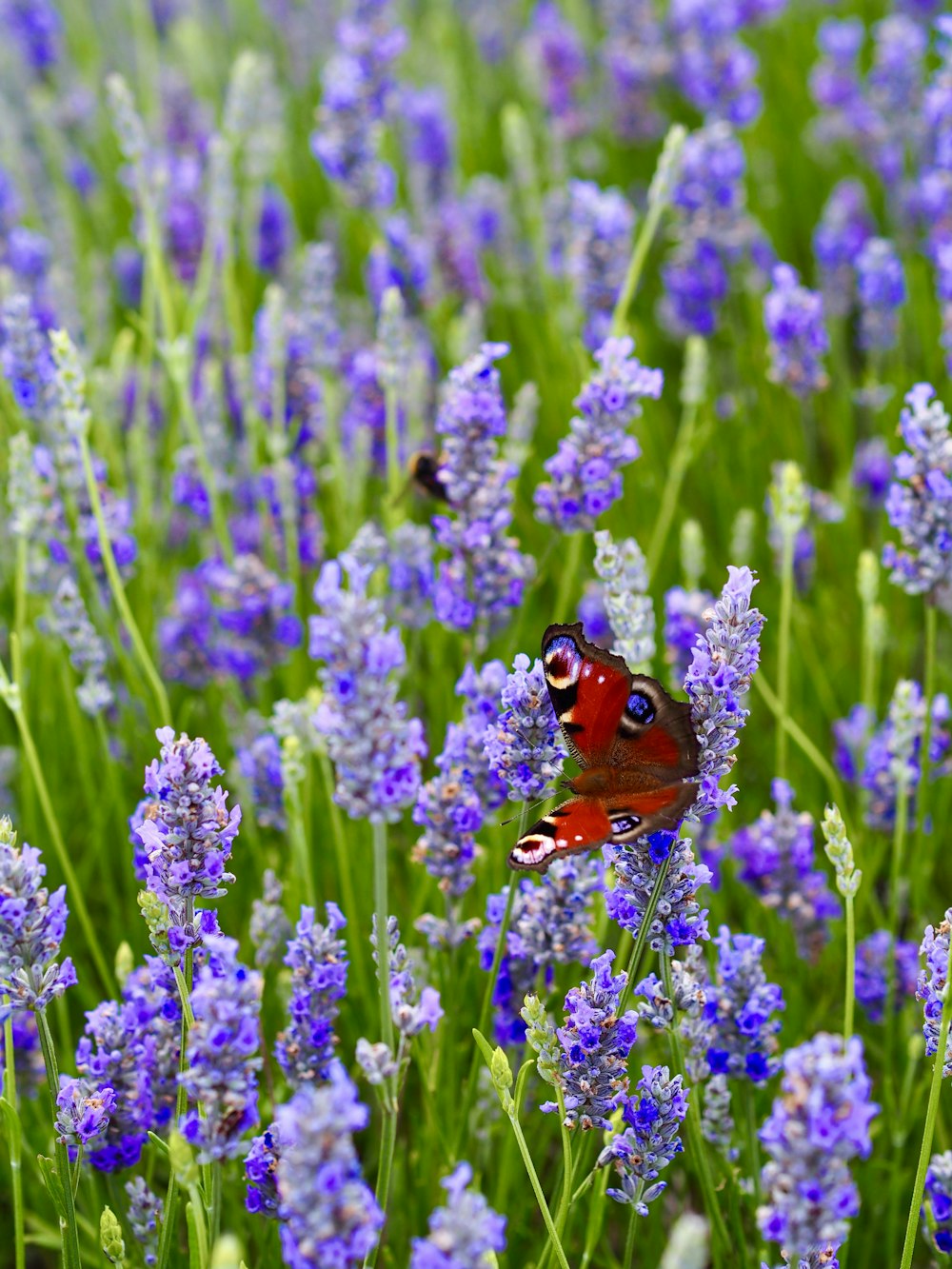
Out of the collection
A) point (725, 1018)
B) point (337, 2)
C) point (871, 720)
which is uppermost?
point (337, 2)

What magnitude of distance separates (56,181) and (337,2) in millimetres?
2161

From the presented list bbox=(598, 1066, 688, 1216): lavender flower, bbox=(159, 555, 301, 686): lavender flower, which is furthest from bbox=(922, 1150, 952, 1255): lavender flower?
bbox=(159, 555, 301, 686): lavender flower

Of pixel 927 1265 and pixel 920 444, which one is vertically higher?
pixel 920 444

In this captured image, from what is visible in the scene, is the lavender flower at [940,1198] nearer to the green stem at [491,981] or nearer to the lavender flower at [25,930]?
the green stem at [491,981]

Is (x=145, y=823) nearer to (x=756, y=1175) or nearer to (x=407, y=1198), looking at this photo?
(x=407, y=1198)

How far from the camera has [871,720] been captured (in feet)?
8.01

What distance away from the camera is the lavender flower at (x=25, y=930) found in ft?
4.26

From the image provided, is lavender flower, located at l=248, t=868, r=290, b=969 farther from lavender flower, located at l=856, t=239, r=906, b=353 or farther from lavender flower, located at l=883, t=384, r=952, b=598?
lavender flower, located at l=856, t=239, r=906, b=353

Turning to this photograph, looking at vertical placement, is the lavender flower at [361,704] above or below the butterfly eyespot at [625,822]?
above

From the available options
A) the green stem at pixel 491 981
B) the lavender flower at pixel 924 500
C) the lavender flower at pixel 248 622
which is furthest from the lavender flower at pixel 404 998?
the lavender flower at pixel 248 622

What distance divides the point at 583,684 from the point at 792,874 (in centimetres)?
81

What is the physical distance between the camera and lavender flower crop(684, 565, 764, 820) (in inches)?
52.9

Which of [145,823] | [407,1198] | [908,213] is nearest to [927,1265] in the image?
[407,1198]

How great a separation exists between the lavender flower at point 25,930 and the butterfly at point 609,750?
498 mm
